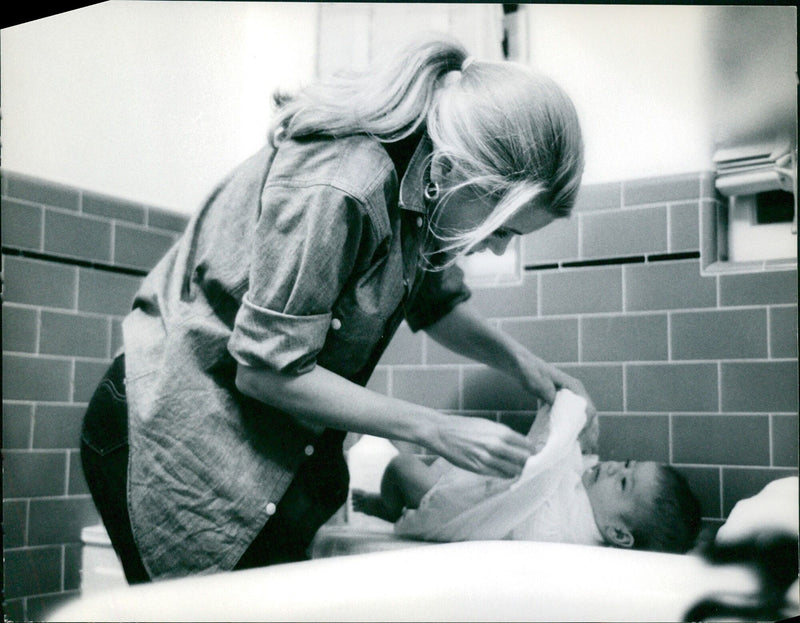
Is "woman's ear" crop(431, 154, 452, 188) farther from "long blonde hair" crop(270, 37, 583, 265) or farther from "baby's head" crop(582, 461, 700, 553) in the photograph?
"baby's head" crop(582, 461, 700, 553)

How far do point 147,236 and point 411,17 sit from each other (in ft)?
1.85

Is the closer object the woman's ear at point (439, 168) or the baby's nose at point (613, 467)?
the woman's ear at point (439, 168)

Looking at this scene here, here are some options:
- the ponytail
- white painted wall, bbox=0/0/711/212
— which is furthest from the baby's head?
the ponytail

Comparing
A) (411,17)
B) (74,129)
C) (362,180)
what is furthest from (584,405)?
(74,129)

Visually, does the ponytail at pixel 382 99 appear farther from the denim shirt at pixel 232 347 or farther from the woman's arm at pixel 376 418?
the woman's arm at pixel 376 418

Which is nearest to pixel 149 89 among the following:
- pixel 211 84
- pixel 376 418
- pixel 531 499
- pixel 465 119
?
pixel 211 84

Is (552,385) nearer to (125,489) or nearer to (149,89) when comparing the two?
(125,489)

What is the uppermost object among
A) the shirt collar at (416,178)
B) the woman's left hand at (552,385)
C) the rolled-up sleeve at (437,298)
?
the shirt collar at (416,178)

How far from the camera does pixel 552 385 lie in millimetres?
1225

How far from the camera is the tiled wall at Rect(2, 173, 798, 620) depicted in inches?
43.8

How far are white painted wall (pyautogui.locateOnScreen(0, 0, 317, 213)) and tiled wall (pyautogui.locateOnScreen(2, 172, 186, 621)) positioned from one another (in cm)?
5

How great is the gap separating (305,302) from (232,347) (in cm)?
12

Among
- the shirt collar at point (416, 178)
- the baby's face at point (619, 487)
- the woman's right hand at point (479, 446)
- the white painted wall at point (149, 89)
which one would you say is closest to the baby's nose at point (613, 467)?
the baby's face at point (619, 487)

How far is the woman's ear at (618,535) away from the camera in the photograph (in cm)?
114
